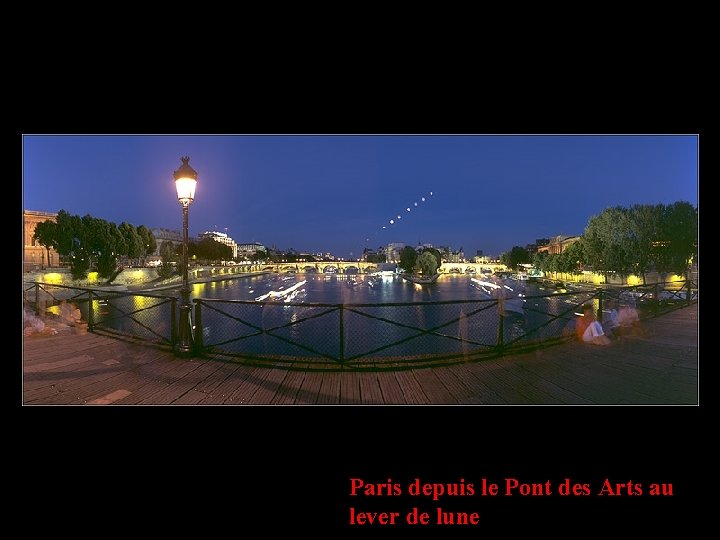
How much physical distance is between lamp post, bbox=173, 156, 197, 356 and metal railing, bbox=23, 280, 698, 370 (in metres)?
0.14

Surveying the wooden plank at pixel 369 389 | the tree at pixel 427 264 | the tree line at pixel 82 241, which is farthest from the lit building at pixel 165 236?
the wooden plank at pixel 369 389

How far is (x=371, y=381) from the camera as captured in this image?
4070mm

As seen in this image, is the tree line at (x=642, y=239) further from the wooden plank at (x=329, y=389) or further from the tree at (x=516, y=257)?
the tree at (x=516, y=257)

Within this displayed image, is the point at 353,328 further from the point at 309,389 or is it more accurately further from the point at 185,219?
the point at 309,389

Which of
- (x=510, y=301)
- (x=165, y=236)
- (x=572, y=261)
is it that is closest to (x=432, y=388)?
(x=510, y=301)

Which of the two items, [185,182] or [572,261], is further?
[572,261]

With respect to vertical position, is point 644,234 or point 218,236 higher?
point 218,236

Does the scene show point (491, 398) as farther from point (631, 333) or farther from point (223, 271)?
point (223, 271)

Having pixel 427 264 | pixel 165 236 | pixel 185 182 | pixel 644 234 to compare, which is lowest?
pixel 427 264

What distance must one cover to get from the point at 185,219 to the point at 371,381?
433 cm

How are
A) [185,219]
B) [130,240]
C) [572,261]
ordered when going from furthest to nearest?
1. [572,261]
2. [130,240]
3. [185,219]

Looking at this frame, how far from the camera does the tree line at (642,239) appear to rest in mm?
24016
